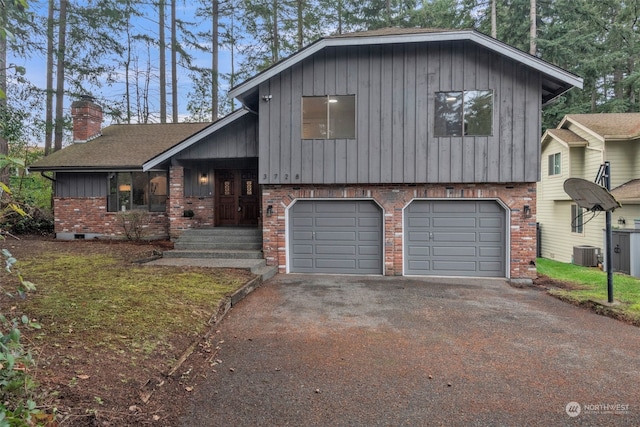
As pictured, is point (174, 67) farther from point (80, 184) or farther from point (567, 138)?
point (567, 138)

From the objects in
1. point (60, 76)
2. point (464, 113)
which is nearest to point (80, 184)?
point (60, 76)

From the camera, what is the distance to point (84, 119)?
14.9 m

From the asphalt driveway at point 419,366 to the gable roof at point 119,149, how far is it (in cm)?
970

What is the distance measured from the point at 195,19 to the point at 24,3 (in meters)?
20.9

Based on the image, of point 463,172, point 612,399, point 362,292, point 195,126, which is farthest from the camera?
point 195,126

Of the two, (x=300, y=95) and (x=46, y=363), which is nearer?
(x=46, y=363)

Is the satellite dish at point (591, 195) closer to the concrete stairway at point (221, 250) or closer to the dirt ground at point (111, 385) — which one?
the concrete stairway at point (221, 250)

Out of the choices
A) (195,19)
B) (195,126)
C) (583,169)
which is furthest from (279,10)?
(583,169)

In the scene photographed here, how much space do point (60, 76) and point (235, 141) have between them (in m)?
14.3

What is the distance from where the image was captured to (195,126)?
53.8 feet

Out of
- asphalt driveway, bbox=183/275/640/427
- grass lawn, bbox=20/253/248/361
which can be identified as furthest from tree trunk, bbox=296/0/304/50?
asphalt driveway, bbox=183/275/640/427

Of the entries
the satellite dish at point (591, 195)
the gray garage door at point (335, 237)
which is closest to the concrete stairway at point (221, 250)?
the gray garage door at point (335, 237)

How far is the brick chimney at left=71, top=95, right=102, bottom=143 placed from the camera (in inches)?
579

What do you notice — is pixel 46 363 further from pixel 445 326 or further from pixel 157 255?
pixel 157 255
